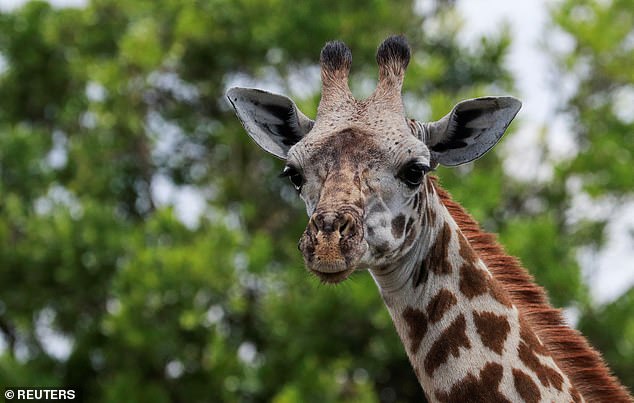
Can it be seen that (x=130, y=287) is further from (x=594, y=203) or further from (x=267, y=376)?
(x=594, y=203)

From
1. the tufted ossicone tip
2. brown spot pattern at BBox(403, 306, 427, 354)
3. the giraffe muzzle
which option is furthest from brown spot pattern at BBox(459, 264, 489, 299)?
the tufted ossicone tip

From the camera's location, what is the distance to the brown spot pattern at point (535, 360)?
4.80 meters

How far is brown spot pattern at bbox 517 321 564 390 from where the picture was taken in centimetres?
480

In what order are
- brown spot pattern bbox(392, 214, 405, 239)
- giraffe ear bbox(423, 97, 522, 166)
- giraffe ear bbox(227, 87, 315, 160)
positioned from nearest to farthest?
brown spot pattern bbox(392, 214, 405, 239) < giraffe ear bbox(423, 97, 522, 166) < giraffe ear bbox(227, 87, 315, 160)

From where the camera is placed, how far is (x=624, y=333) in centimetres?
1806

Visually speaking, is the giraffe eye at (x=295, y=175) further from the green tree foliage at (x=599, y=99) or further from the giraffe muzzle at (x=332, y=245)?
the green tree foliage at (x=599, y=99)

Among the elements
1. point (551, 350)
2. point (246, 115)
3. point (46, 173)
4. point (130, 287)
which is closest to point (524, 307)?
point (551, 350)

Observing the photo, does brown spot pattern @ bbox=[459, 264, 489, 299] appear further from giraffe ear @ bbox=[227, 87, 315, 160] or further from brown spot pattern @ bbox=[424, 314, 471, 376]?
giraffe ear @ bbox=[227, 87, 315, 160]

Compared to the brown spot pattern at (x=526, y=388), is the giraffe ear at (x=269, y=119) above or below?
above

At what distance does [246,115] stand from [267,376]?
13082 millimetres

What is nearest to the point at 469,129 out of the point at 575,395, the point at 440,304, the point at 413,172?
the point at 413,172

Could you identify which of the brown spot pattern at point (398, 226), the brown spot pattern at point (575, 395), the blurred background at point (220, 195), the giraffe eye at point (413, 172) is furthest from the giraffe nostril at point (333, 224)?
the blurred background at point (220, 195)

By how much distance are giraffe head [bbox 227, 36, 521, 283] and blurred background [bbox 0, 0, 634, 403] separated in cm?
964

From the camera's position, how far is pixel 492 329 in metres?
4.88
